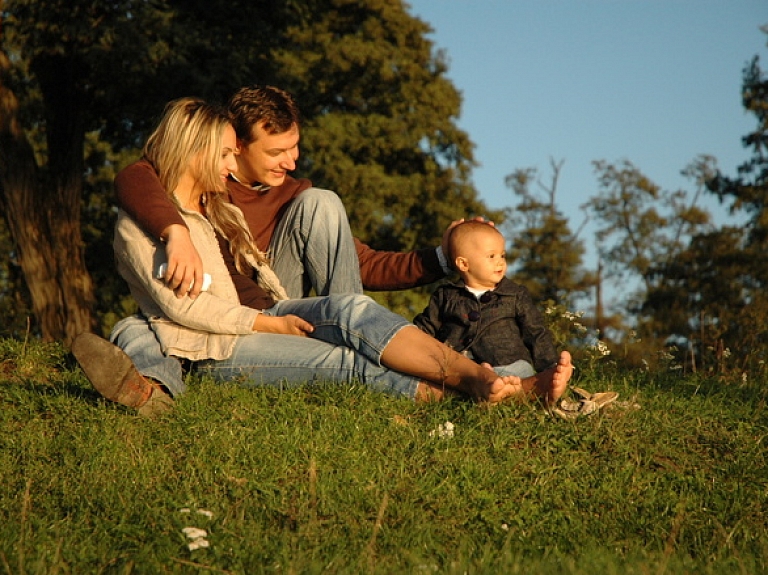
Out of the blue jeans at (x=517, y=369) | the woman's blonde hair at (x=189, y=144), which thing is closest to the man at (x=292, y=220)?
the woman's blonde hair at (x=189, y=144)

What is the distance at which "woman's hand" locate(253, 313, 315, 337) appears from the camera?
573 centimetres

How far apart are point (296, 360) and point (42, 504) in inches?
68.8

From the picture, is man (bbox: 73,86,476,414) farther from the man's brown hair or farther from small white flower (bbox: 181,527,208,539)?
small white flower (bbox: 181,527,208,539)

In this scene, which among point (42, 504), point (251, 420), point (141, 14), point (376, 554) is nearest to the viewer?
point (376, 554)

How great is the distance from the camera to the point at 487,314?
19.6 ft

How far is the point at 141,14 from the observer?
13.1 meters

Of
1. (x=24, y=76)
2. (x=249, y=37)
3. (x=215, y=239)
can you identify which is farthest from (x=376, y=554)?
(x=24, y=76)

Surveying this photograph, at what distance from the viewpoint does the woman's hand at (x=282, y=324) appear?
573 centimetres

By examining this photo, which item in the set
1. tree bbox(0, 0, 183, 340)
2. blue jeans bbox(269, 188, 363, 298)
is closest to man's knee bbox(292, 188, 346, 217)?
blue jeans bbox(269, 188, 363, 298)

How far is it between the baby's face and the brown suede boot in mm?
1939

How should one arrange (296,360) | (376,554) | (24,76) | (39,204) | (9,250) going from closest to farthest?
(376,554) → (296,360) → (39,204) → (24,76) → (9,250)

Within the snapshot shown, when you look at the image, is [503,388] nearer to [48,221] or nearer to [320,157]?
[48,221]

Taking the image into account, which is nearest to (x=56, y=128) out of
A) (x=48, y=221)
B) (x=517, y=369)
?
(x=48, y=221)

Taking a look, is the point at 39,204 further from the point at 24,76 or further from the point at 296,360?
the point at 296,360
